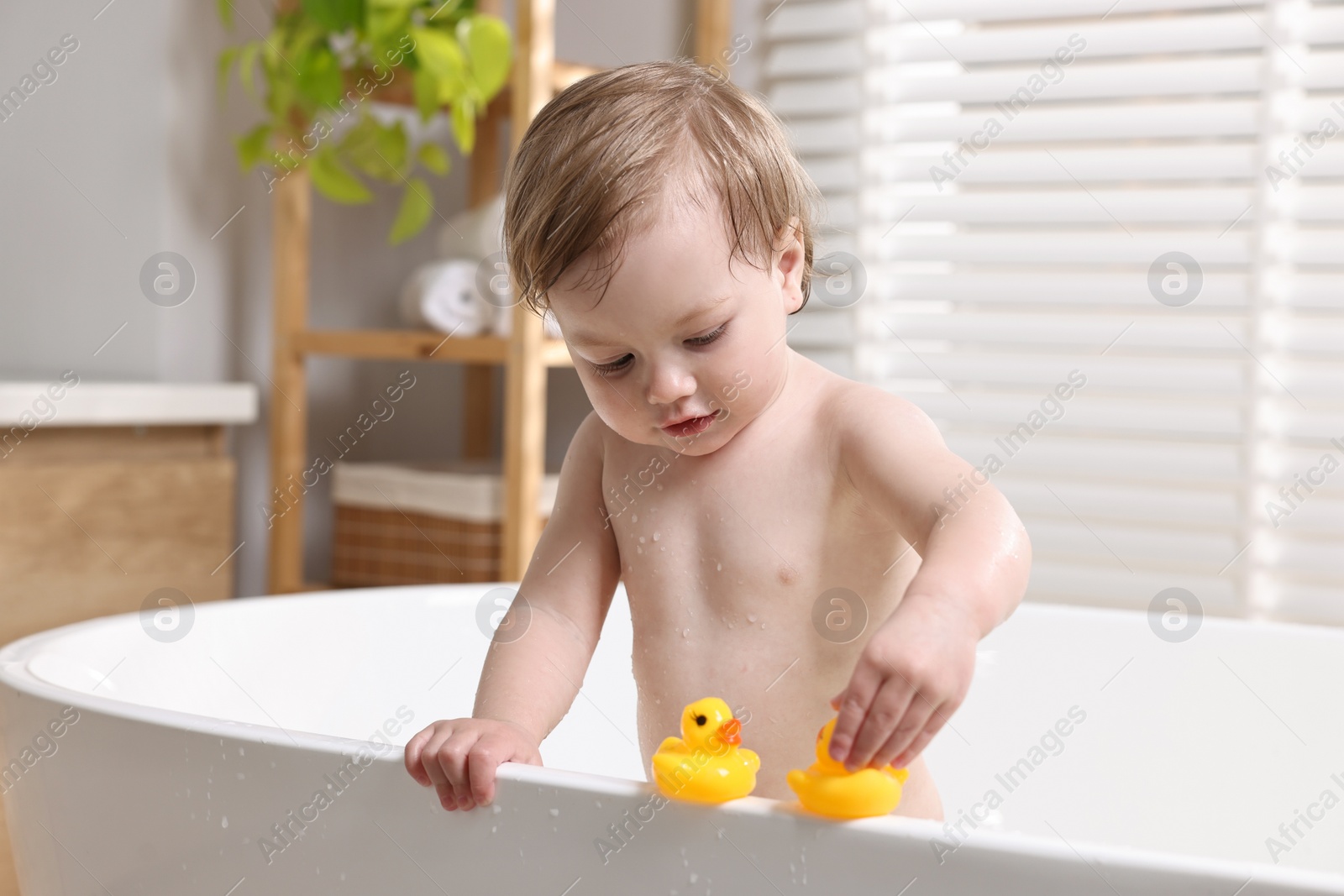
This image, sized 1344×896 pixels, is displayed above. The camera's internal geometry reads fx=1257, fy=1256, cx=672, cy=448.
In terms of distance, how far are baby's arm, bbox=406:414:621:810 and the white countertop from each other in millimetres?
983

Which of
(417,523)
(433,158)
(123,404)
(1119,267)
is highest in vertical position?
(433,158)

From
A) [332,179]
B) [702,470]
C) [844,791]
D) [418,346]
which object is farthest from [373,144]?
[844,791]

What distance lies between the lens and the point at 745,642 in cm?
77

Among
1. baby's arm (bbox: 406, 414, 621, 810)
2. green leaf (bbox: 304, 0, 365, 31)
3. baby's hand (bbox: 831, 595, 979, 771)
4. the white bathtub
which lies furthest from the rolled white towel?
baby's hand (bbox: 831, 595, 979, 771)

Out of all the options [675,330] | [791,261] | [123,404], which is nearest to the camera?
[675,330]

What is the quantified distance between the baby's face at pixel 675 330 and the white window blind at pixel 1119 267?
3.57ft

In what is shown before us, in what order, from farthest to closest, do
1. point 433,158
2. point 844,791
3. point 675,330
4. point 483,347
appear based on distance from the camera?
point 433,158 < point 483,347 < point 675,330 < point 844,791

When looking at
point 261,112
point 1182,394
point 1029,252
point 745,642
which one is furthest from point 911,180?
point 745,642

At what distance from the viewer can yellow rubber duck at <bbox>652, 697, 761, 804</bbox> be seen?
1.74 feet

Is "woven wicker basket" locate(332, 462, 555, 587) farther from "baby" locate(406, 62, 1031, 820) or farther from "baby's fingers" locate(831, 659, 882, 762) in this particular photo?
"baby's fingers" locate(831, 659, 882, 762)

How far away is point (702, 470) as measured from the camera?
0.80 meters

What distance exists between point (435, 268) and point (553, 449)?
44 centimetres

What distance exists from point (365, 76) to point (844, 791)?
159 cm

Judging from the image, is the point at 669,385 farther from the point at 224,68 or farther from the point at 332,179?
the point at 224,68
